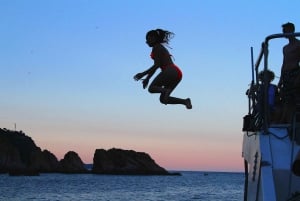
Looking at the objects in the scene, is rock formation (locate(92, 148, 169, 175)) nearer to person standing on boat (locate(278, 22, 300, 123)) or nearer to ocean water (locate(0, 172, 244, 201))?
ocean water (locate(0, 172, 244, 201))

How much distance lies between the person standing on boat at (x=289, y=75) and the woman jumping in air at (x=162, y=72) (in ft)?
4.80

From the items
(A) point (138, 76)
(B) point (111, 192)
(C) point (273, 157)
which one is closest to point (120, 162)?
(B) point (111, 192)

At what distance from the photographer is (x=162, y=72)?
6.53 meters

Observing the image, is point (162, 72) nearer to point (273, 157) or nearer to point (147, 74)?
point (147, 74)

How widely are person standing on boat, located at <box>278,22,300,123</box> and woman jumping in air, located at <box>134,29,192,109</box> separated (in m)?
1.46

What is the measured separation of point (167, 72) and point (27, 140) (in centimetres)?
18801

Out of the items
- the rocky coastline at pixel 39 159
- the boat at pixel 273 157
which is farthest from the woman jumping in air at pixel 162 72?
the rocky coastline at pixel 39 159

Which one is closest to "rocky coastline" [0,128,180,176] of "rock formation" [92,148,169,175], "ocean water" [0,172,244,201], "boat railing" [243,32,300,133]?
"rock formation" [92,148,169,175]

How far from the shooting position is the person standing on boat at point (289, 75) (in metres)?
7.38

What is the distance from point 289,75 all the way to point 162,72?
209 cm

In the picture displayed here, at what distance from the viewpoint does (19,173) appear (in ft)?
566

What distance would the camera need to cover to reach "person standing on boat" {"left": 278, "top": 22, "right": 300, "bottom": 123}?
24.2ft

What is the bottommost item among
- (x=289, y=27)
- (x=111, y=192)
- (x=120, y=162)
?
(x=111, y=192)

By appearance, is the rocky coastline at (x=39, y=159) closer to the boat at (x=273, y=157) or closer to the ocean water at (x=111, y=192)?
the ocean water at (x=111, y=192)
